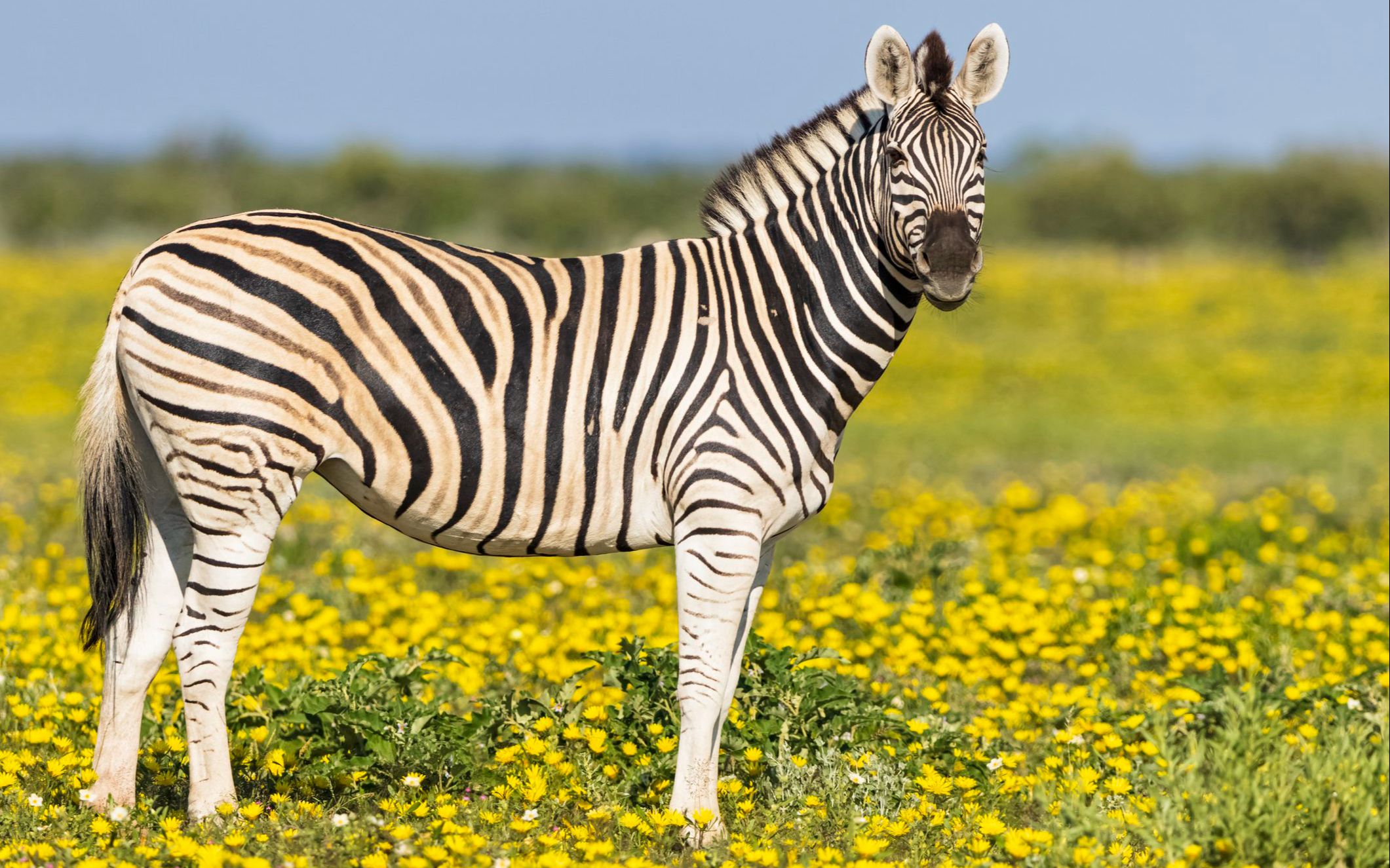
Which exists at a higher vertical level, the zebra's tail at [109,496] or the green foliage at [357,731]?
the zebra's tail at [109,496]

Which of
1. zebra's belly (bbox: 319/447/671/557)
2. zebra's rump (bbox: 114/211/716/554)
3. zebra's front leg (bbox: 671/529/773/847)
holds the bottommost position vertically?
zebra's front leg (bbox: 671/529/773/847)

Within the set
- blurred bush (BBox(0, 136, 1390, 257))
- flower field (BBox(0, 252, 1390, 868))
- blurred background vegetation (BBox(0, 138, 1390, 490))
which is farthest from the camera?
blurred bush (BBox(0, 136, 1390, 257))

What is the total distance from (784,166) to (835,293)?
1.88ft

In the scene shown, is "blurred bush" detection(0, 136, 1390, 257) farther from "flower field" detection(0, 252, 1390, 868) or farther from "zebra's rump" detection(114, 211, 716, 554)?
"zebra's rump" detection(114, 211, 716, 554)

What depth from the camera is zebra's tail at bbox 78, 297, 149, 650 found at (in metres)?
4.96

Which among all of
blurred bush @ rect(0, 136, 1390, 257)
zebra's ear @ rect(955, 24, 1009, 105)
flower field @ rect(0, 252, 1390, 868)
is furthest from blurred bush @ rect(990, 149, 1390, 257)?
zebra's ear @ rect(955, 24, 1009, 105)

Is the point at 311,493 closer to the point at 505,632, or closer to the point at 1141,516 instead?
the point at 505,632

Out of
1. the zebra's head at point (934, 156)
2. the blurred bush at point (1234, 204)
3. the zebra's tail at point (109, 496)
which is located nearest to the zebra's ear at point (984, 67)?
the zebra's head at point (934, 156)

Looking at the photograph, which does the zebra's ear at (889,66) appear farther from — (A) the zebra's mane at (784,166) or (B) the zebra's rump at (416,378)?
(B) the zebra's rump at (416,378)

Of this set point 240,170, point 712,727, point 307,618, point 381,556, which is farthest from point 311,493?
point 240,170

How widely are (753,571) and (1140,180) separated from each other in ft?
167

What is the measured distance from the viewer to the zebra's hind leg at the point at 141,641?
4934 mm

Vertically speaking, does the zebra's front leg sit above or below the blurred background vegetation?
below

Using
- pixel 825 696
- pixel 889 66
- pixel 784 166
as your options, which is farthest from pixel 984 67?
pixel 825 696
